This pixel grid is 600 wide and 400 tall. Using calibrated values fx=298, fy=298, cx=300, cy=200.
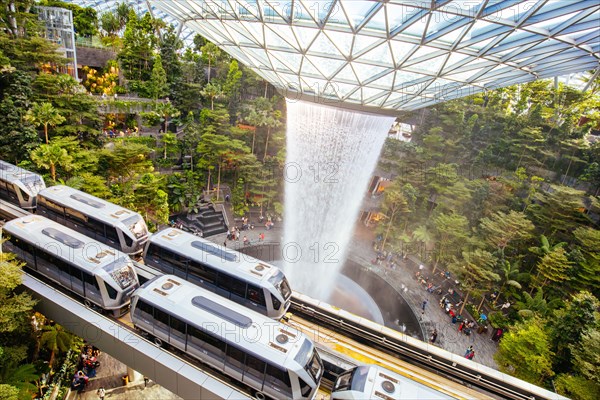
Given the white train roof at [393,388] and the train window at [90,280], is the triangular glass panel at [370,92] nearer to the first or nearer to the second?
the white train roof at [393,388]

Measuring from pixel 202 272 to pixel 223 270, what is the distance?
1.44m

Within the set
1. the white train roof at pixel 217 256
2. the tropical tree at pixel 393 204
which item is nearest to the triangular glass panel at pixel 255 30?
the white train roof at pixel 217 256

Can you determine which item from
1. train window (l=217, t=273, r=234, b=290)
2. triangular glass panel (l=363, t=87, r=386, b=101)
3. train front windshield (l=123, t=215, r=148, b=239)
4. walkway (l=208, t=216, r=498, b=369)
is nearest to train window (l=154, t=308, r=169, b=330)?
train window (l=217, t=273, r=234, b=290)

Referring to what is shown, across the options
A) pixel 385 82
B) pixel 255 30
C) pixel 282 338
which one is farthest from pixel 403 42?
pixel 282 338

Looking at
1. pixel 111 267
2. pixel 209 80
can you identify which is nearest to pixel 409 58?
pixel 111 267

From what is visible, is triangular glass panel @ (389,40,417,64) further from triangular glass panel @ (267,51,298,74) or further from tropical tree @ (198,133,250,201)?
tropical tree @ (198,133,250,201)

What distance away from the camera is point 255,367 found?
1031 cm

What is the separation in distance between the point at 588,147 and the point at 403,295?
3017 centimetres

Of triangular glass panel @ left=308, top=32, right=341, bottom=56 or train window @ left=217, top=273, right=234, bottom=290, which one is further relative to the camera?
triangular glass panel @ left=308, top=32, right=341, bottom=56

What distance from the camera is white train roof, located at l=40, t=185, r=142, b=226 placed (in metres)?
16.9

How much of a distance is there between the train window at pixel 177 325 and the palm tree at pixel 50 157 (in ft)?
68.1

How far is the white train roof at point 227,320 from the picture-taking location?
10.2 metres

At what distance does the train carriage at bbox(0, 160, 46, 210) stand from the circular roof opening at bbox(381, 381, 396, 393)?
22880 millimetres

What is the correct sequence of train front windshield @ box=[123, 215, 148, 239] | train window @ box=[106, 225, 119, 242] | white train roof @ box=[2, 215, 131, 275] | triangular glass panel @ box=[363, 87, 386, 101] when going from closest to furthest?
white train roof @ box=[2, 215, 131, 275] → train window @ box=[106, 225, 119, 242] → train front windshield @ box=[123, 215, 148, 239] → triangular glass panel @ box=[363, 87, 386, 101]
